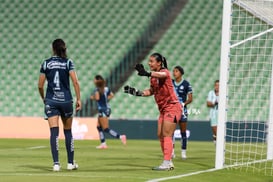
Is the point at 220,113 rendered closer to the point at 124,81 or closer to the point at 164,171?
the point at 164,171

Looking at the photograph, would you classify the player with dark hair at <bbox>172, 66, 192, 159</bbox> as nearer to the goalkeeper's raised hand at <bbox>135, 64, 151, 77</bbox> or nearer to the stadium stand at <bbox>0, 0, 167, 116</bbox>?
the goalkeeper's raised hand at <bbox>135, 64, 151, 77</bbox>

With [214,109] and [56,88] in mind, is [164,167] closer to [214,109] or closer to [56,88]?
[56,88]

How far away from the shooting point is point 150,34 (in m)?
33.7

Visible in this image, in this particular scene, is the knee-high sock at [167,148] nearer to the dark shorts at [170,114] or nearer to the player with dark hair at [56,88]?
the dark shorts at [170,114]

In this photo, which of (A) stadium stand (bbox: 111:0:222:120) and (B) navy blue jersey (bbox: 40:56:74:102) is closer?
(B) navy blue jersey (bbox: 40:56:74:102)

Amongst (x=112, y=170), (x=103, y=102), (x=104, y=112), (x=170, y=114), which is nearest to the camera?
(x=112, y=170)

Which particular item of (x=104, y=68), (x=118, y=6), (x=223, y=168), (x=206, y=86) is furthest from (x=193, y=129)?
(x=223, y=168)

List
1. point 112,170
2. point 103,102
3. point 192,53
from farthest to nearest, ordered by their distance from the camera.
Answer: point 192,53 < point 103,102 < point 112,170

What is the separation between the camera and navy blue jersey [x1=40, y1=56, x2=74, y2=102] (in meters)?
13.0

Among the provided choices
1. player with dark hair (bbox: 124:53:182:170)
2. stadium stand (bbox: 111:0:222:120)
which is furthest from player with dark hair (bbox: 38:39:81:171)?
stadium stand (bbox: 111:0:222:120)

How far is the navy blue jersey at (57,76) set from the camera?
13.0m

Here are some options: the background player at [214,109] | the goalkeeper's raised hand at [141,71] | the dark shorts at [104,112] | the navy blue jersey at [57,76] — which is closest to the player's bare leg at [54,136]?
the navy blue jersey at [57,76]

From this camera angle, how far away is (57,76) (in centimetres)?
1295

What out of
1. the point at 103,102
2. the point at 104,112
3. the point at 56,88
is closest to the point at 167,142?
the point at 56,88
